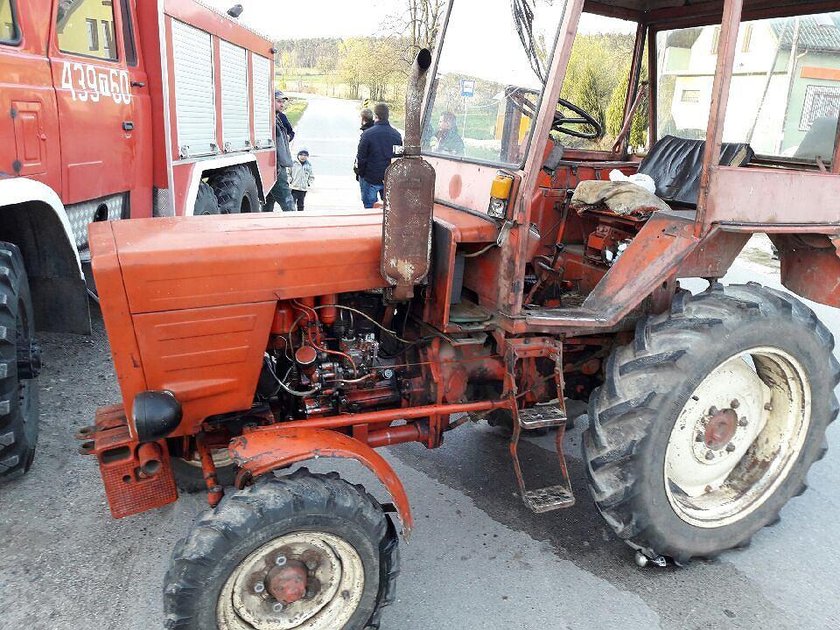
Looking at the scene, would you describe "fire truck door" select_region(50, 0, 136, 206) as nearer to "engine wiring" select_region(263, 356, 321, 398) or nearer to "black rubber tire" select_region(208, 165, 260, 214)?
"black rubber tire" select_region(208, 165, 260, 214)

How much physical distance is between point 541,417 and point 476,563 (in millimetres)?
759

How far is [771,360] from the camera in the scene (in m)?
3.08

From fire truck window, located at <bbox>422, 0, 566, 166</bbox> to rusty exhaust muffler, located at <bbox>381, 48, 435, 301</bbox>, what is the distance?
0.50 m

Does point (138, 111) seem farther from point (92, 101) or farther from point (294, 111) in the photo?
point (294, 111)

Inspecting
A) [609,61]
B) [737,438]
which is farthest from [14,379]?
[609,61]

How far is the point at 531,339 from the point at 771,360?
1193mm

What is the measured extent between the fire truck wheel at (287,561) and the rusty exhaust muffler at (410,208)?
0.81m

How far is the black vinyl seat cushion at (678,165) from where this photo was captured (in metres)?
3.71

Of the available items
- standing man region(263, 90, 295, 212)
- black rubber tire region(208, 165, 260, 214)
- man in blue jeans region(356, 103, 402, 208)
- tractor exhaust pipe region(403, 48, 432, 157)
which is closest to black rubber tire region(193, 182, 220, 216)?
black rubber tire region(208, 165, 260, 214)

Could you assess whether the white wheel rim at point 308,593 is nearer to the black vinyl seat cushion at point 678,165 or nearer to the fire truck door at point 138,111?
the black vinyl seat cushion at point 678,165

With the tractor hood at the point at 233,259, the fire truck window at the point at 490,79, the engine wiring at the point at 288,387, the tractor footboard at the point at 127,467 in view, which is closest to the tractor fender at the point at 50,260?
the tractor hood at the point at 233,259

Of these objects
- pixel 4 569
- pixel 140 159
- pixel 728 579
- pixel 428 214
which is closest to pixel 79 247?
pixel 140 159

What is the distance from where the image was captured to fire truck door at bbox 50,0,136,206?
4.20 metres

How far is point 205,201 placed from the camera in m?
6.51
